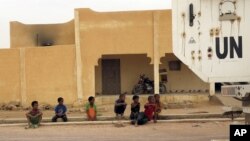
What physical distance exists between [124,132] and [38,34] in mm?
13498

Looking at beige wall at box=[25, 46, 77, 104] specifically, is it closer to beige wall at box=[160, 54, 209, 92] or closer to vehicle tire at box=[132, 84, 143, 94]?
vehicle tire at box=[132, 84, 143, 94]

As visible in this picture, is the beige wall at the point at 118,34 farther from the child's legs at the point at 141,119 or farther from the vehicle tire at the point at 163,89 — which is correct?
the child's legs at the point at 141,119

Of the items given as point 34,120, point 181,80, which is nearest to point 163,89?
point 181,80

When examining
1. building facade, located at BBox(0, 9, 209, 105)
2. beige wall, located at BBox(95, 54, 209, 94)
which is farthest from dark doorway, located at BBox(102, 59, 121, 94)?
beige wall, located at BBox(95, 54, 209, 94)

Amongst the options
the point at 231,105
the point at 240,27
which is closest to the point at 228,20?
the point at 240,27

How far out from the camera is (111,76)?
22859mm

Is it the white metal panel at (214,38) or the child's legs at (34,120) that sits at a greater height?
the white metal panel at (214,38)

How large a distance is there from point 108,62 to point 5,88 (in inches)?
185

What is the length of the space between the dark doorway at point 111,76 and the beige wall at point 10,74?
3.87 meters

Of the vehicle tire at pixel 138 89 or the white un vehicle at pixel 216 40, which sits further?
the vehicle tire at pixel 138 89

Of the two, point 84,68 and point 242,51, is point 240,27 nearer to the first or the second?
point 242,51

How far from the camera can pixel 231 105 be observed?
21.6 ft

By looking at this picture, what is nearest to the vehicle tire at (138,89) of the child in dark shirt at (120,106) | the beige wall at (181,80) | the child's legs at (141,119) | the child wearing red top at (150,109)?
the beige wall at (181,80)

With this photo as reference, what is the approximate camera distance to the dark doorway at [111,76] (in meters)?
22.7
